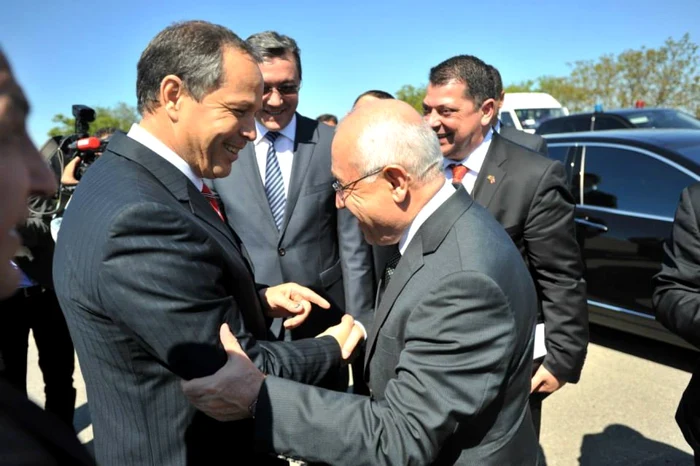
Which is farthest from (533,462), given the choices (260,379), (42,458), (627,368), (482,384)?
(627,368)

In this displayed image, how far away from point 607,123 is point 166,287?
34.6 feet

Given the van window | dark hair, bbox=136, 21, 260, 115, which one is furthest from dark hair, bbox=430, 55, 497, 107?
the van window

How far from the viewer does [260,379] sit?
4.71ft

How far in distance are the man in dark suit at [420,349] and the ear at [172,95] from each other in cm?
48

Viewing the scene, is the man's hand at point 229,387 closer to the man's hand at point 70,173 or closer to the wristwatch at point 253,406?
the wristwatch at point 253,406

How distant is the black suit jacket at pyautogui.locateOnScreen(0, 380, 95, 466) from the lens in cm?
64

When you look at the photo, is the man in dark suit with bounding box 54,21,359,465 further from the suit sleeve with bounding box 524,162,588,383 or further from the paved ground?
the paved ground

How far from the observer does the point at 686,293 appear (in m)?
2.04

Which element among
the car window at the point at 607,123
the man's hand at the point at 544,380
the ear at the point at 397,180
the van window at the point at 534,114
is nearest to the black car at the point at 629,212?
the man's hand at the point at 544,380

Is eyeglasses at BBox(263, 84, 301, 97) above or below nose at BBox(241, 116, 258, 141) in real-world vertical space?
above

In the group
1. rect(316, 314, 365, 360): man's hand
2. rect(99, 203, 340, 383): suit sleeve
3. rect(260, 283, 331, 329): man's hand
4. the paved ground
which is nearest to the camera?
rect(99, 203, 340, 383): suit sleeve

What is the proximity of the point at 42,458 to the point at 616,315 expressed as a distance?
4949 mm

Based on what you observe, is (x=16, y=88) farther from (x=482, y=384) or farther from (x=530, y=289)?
(x=530, y=289)

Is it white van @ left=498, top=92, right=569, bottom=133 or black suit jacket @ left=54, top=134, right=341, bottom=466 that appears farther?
white van @ left=498, top=92, right=569, bottom=133
